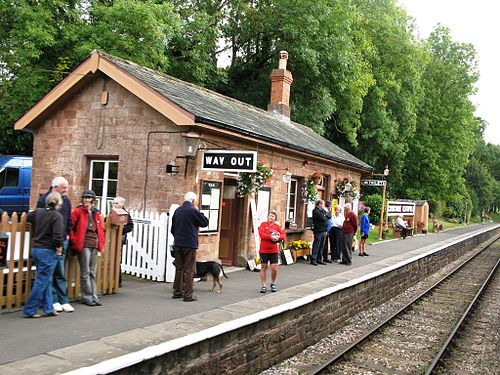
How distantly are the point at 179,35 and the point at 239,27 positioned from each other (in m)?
6.53

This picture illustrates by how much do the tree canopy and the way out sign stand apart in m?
10.1

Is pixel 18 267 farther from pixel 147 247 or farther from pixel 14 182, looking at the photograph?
pixel 14 182

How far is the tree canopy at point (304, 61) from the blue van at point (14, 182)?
77.0 inches

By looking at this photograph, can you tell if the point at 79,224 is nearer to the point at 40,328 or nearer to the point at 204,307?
the point at 40,328

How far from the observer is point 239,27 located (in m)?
28.0

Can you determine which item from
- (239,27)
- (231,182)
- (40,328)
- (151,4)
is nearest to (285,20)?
(239,27)

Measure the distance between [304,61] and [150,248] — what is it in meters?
17.4

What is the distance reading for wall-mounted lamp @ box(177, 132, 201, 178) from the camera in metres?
9.95

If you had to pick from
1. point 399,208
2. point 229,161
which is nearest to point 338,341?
point 229,161

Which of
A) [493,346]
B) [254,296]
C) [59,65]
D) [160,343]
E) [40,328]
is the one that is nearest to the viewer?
[160,343]

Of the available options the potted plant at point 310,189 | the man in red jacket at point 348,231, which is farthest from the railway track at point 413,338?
the potted plant at point 310,189

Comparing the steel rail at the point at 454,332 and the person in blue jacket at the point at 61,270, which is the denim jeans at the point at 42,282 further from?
the steel rail at the point at 454,332

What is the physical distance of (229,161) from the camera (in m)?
9.67

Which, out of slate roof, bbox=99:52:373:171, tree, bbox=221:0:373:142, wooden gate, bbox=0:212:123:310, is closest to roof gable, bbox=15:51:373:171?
slate roof, bbox=99:52:373:171
